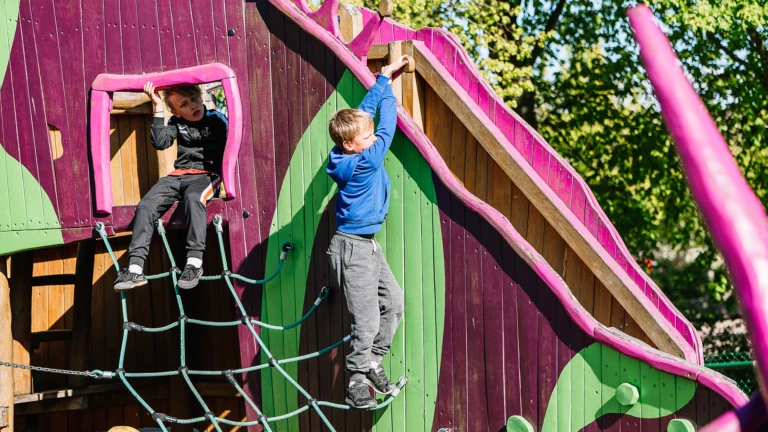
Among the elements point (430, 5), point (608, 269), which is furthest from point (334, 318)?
point (430, 5)

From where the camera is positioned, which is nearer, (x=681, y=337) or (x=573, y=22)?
(x=681, y=337)

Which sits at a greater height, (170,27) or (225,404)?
(170,27)

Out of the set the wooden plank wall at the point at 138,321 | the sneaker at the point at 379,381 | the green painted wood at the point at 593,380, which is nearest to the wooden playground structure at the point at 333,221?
the green painted wood at the point at 593,380

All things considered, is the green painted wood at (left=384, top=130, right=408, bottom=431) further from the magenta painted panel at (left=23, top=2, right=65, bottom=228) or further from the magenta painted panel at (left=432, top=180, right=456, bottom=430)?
the magenta painted panel at (left=23, top=2, right=65, bottom=228)

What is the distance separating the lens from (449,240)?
4445 mm

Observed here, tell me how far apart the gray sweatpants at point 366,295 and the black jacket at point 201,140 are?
50.7 inches

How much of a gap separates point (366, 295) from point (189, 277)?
120 cm

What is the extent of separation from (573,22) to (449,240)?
925 centimetres

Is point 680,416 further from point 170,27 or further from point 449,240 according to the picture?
point 170,27

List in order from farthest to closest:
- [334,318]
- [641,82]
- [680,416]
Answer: [641,82] → [334,318] → [680,416]

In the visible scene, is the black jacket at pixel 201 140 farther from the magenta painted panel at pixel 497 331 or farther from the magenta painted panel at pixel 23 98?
the magenta painted panel at pixel 497 331

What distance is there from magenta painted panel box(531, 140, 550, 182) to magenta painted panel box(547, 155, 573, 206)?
0.03 metres

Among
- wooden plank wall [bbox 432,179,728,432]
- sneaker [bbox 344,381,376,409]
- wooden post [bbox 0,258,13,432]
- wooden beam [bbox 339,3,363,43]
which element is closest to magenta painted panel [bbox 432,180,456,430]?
wooden plank wall [bbox 432,179,728,432]

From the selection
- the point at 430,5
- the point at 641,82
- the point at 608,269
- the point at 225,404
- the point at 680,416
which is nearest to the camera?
the point at 680,416
